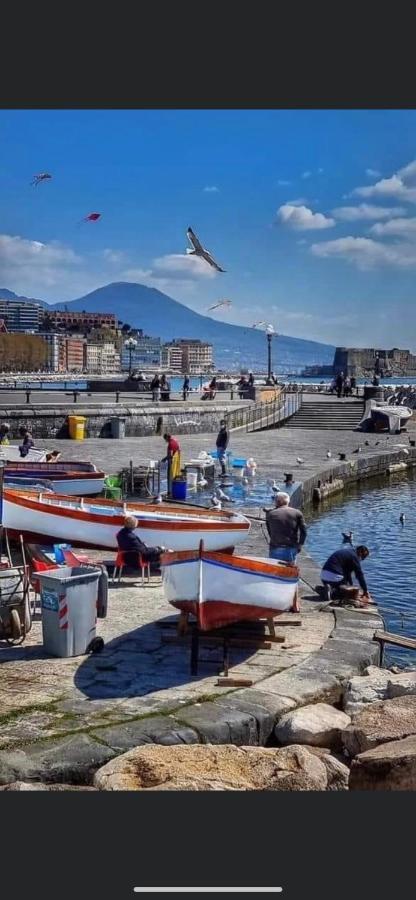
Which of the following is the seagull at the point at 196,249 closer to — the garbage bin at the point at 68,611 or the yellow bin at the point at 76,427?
the garbage bin at the point at 68,611

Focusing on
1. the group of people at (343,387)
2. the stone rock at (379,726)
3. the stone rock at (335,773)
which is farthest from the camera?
the group of people at (343,387)

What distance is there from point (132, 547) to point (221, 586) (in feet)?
7.78

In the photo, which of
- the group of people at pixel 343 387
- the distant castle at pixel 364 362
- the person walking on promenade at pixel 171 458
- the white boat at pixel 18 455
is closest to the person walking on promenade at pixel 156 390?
the group of people at pixel 343 387

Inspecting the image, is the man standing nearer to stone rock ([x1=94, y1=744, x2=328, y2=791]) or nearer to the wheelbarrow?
the wheelbarrow

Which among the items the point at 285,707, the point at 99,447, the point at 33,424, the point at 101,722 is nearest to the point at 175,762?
the point at 101,722

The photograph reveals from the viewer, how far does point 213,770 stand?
17.6 ft

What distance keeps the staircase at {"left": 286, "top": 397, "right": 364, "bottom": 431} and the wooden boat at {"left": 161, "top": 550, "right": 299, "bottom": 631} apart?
27793 millimetres

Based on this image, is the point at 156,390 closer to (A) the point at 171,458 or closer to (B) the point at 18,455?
(B) the point at 18,455

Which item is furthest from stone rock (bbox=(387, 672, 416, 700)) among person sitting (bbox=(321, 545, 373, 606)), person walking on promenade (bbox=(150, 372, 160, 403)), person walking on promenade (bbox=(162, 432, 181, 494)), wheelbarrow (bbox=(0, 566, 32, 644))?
person walking on promenade (bbox=(150, 372, 160, 403))

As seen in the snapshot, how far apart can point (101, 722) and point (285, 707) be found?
143 cm

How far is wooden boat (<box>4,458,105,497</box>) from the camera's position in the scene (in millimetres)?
14141

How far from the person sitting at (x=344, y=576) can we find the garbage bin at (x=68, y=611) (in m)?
3.20

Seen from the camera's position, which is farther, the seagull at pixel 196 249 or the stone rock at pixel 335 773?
the seagull at pixel 196 249

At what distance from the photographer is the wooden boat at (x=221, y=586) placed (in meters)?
7.64
